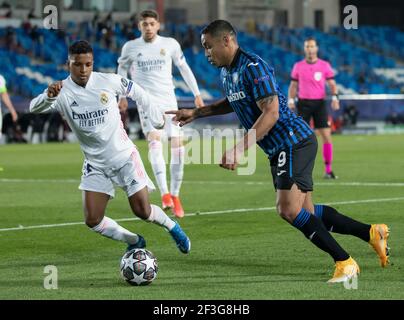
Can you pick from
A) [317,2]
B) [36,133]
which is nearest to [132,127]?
[36,133]

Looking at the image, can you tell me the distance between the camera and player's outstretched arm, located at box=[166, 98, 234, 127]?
29.0 feet

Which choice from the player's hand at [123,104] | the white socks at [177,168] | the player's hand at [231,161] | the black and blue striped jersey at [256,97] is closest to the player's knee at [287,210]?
the black and blue striped jersey at [256,97]

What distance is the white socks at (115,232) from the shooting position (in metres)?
9.16

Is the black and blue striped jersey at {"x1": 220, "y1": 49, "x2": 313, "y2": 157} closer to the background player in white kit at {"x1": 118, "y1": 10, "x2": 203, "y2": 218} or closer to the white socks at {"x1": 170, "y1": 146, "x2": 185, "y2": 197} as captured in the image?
the white socks at {"x1": 170, "y1": 146, "x2": 185, "y2": 197}

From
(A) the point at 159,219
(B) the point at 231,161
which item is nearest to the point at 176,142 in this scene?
(A) the point at 159,219

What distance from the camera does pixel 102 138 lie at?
9.33 meters

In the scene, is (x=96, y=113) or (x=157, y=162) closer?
(x=96, y=113)

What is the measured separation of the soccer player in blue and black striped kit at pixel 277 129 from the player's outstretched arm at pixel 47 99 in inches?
59.5

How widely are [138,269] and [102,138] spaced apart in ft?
4.98

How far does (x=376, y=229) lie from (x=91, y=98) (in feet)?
8.79

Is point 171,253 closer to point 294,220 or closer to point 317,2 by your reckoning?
point 294,220

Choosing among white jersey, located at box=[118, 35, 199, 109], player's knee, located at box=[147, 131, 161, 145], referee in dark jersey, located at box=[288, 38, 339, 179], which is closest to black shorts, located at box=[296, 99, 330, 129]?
referee in dark jersey, located at box=[288, 38, 339, 179]

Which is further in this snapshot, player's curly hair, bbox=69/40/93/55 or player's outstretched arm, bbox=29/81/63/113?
player's outstretched arm, bbox=29/81/63/113

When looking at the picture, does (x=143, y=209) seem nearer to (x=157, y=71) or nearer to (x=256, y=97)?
(x=256, y=97)
